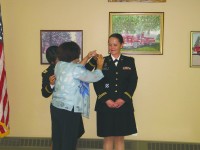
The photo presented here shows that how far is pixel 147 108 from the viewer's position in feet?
11.3

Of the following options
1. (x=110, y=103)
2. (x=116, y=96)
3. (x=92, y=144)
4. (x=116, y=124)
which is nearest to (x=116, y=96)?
(x=116, y=96)

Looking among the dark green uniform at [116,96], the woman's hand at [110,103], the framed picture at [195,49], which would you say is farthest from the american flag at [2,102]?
the framed picture at [195,49]

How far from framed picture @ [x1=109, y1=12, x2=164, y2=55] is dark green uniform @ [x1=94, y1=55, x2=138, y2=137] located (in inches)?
29.8

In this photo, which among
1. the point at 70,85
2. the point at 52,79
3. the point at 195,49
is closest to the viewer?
the point at 70,85

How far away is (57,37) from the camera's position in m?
3.45

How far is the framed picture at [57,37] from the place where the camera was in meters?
3.43

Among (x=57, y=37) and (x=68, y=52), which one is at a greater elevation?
(x=57, y=37)

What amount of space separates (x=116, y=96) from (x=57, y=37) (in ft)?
4.19

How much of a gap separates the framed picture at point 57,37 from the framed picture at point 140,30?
16.3 inches

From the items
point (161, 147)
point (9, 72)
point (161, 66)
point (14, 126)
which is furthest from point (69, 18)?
point (161, 147)

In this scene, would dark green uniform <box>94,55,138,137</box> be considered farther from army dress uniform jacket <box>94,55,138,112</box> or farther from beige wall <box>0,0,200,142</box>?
beige wall <box>0,0,200,142</box>


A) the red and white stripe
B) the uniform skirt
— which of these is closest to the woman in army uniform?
the uniform skirt

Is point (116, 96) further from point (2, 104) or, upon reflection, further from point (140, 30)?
point (2, 104)

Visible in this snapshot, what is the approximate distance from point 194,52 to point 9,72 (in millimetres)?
2354
